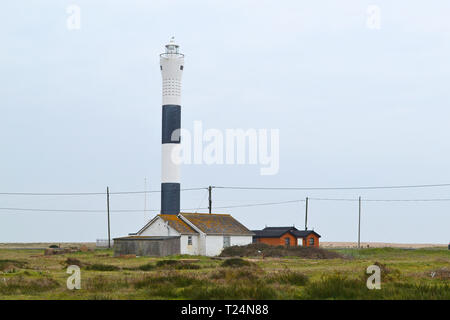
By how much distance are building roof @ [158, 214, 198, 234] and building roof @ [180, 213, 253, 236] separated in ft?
2.04

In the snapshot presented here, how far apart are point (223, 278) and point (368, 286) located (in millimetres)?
5971

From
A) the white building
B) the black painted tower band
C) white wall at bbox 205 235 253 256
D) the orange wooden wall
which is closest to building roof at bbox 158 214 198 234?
the white building

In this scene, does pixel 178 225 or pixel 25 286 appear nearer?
pixel 25 286

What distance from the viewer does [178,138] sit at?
7069 cm

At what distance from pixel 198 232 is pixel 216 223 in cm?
381

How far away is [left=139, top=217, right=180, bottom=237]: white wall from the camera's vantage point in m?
56.6

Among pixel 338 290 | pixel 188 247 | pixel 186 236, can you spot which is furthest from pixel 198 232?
pixel 338 290

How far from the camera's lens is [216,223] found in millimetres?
61531

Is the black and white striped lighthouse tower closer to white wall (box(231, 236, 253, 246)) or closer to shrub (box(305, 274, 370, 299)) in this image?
white wall (box(231, 236, 253, 246))

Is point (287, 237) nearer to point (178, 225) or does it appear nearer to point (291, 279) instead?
point (178, 225)

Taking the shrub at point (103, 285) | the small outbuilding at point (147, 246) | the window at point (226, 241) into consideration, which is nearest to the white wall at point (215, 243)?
the window at point (226, 241)

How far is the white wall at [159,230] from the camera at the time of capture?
56625 mm

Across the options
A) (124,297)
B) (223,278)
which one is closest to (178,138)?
(223,278)

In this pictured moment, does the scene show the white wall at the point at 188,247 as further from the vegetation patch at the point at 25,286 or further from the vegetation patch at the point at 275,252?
the vegetation patch at the point at 25,286
